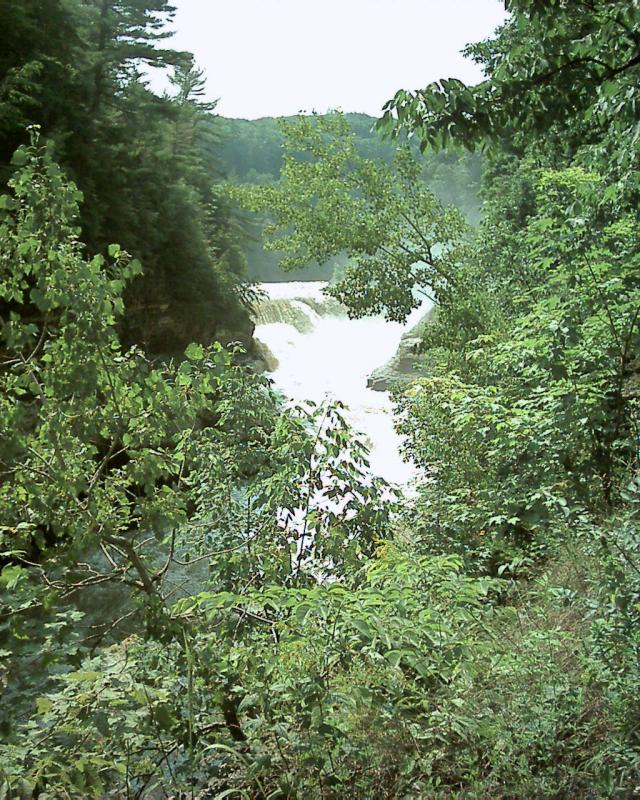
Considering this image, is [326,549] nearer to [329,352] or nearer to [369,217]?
[369,217]

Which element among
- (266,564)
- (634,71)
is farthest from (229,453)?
(634,71)

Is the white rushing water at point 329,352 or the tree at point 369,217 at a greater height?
the tree at point 369,217

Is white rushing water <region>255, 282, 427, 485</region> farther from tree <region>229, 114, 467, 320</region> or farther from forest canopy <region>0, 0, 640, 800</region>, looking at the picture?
forest canopy <region>0, 0, 640, 800</region>

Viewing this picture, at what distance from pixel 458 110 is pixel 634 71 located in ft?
2.33

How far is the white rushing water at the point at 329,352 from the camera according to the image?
1649cm

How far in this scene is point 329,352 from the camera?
2227 cm

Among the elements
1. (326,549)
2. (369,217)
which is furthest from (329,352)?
(326,549)

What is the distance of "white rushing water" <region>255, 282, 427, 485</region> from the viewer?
16491 millimetres

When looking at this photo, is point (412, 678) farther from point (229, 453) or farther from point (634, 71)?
point (634, 71)

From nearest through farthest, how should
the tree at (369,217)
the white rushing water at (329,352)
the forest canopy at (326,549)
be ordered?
the forest canopy at (326,549) < the tree at (369,217) < the white rushing water at (329,352)

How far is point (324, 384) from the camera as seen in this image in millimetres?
18969

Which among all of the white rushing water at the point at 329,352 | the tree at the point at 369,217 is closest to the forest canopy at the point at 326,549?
the tree at the point at 369,217

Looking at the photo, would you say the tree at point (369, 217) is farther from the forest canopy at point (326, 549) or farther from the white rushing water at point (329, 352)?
the white rushing water at point (329, 352)

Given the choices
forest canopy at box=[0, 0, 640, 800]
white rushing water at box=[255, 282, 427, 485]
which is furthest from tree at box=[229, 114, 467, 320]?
white rushing water at box=[255, 282, 427, 485]
